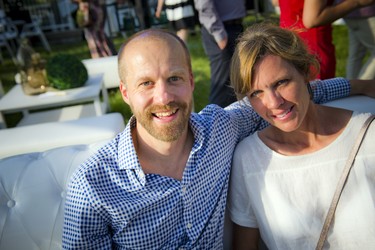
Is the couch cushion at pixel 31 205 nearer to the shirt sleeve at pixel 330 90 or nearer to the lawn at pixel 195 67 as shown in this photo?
the shirt sleeve at pixel 330 90

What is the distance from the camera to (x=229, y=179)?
1.57 metres

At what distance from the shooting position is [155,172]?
1.44 metres

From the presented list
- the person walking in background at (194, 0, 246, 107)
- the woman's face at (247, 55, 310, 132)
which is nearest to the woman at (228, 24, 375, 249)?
the woman's face at (247, 55, 310, 132)

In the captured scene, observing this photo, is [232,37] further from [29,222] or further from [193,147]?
[29,222]

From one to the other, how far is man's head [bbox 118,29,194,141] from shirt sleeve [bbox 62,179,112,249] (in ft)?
1.18

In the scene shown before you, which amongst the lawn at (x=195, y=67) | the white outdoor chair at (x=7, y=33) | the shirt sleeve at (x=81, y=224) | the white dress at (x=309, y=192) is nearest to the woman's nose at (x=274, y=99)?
the white dress at (x=309, y=192)

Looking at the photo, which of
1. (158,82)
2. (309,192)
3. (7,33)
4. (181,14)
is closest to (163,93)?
(158,82)

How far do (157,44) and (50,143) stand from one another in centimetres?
112

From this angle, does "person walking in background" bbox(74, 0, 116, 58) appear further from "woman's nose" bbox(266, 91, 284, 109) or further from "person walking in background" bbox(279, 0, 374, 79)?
"woman's nose" bbox(266, 91, 284, 109)

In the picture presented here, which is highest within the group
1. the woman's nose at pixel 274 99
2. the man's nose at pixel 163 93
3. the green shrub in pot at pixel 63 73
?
the man's nose at pixel 163 93

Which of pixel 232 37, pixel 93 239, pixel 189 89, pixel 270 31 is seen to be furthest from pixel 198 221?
pixel 232 37

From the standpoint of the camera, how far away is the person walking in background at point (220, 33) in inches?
124

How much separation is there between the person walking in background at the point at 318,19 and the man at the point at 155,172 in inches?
37.6

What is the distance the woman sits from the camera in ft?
4.39
